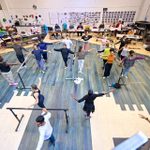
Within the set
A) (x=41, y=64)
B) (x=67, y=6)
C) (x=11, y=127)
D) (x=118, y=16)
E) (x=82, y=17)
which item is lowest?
(x=11, y=127)

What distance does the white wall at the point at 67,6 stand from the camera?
11242mm

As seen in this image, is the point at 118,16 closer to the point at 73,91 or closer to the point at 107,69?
the point at 107,69

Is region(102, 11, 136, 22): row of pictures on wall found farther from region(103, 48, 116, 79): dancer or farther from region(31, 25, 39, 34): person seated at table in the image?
region(103, 48, 116, 79): dancer

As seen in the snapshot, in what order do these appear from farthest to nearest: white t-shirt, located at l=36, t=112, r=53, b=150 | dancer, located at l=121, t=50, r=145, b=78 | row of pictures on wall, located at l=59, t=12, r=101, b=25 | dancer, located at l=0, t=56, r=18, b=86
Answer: row of pictures on wall, located at l=59, t=12, r=101, b=25 < dancer, located at l=121, t=50, r=145, b=78 < dancer, located at l=0, t=56, r=18, b=86 < white t-shirt, located at l=36, t=112, r=53, b=150

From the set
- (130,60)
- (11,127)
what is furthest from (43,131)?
(130,60)

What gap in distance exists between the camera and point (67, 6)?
11.8 meters

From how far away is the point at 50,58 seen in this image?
8125mm

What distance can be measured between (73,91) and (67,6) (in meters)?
9.70

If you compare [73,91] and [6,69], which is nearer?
[6,69]

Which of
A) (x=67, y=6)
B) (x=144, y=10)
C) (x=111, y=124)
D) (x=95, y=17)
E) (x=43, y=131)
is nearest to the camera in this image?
(x=43, y=131)

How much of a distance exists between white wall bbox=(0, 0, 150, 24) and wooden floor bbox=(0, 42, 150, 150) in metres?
6.13

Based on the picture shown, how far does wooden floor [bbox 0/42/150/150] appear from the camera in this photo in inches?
143

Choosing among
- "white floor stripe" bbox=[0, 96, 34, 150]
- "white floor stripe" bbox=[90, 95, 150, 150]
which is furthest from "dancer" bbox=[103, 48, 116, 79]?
"white floor stripe" bbox=[0, 96, 34, 150]

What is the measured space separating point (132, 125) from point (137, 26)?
9558mm
